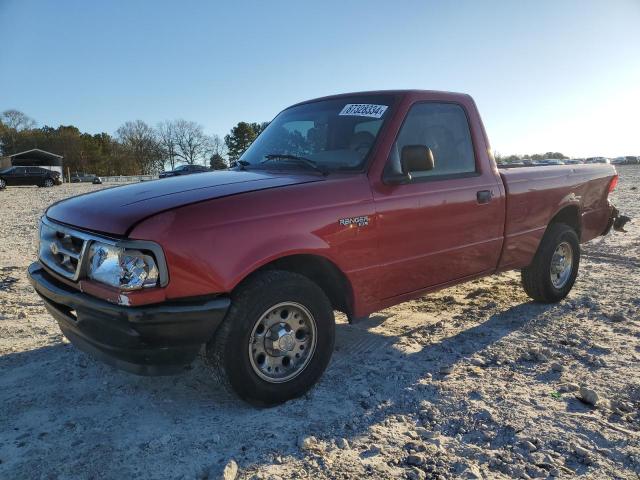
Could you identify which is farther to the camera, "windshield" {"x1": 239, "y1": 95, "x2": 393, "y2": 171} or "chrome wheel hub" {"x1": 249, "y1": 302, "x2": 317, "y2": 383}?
"windshield" {"x1": 239, "y1": 95, "x2": 393, "y2": 171}

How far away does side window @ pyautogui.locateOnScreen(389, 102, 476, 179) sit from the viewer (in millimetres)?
3641

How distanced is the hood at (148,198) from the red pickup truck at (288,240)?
1cm

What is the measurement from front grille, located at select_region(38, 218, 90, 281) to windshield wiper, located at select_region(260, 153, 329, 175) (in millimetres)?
1531

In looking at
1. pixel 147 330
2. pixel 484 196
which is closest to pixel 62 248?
pixel 147 330

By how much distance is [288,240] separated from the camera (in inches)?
109

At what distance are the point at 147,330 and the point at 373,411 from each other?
4.57ft

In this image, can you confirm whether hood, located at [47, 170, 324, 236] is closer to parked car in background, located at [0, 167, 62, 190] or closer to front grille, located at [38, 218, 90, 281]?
front grille, located at [38, 218, 90, 281]

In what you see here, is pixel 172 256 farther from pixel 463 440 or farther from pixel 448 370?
pixel 448 370

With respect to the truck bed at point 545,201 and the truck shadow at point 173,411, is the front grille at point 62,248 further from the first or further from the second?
the truck bed at point 545,201

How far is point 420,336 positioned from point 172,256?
2.45 metres

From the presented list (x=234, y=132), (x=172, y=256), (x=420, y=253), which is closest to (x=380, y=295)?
(x=420, y=253)

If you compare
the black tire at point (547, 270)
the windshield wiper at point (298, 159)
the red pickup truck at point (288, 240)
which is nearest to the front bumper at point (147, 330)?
the red pickup truck at point (288, 240)

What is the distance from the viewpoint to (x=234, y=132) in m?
69.8

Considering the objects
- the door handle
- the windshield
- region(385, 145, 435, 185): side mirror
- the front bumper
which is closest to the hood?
the windshield
